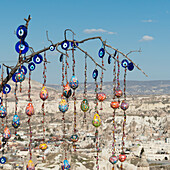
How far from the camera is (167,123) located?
269 feet

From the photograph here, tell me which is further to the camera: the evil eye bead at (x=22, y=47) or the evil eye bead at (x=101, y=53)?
the evil eye bead at (x=101, y=53)

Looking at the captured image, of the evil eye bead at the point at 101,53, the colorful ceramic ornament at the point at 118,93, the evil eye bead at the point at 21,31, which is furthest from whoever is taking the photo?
the colorful ceramic ornament at the point at 118,93

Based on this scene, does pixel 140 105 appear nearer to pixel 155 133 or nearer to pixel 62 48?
pixel 155 133

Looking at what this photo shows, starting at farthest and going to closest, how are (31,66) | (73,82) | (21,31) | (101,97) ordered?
1. (101,97)
2. (31,66)
3. (73,82)
4. (21,31)

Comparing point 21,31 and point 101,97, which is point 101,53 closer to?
point 101,97

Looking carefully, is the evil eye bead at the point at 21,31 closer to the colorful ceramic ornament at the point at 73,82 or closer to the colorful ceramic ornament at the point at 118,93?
the colorful ceramic ornament at the point at 73,82

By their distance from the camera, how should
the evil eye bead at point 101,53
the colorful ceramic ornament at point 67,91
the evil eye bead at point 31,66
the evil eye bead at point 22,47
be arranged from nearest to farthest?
the evil eye bead at point 22,47 → the evil eye bead at point 101,53 → the colorful ceramic ornament at point 67,91 → the evil eye bead at point 31,66

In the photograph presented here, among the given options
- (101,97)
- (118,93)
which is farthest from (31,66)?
(118,93)

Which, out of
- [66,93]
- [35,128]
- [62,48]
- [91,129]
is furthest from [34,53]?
[35,128]

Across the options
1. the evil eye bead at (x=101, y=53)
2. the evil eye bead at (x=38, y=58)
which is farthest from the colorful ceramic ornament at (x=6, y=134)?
the evil eye bead at (x=101, y=53)

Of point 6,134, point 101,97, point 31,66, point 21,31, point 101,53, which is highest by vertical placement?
point 21,31

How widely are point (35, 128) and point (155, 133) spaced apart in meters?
28.3

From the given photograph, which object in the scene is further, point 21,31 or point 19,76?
point 19,76

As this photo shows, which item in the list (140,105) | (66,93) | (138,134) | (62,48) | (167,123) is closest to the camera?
(62,48)
